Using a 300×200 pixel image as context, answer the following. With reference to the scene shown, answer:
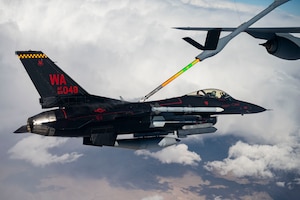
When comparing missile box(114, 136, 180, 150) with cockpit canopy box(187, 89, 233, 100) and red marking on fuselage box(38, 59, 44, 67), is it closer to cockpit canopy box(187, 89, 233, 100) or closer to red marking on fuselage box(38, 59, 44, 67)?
cockpit canopy box(187, 89, 233, 100)

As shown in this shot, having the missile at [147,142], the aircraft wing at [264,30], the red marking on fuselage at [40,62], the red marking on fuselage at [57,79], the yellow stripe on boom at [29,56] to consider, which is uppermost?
the aircraft wing at [264,30]

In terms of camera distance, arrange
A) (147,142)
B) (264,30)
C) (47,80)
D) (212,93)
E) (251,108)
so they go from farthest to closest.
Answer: (251,108) → (212,93) → (147,142) → (47,80) → (264,30)

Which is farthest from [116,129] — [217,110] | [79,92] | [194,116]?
[217,110]

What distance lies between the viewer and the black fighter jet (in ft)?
85.1

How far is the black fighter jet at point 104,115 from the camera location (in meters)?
25.9

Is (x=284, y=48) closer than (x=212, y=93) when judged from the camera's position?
Yes

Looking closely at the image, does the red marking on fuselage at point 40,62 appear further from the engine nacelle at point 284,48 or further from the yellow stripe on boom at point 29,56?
the engine nacelle at point 284,48

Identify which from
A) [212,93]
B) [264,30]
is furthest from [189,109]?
[264,30]

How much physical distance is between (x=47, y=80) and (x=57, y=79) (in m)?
0.61

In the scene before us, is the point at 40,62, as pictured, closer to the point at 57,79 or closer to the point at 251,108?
the point at 57,79

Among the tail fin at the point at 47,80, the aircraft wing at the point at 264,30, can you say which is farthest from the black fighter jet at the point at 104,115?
the aircraft wing at the point at 264,30

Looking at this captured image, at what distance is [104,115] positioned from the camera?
26797 millimetres

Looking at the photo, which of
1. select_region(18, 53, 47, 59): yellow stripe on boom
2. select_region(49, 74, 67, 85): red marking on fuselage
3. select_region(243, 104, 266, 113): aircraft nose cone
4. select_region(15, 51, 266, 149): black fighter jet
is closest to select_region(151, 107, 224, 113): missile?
select_region(15, 51, 266, 149): black fighter jet

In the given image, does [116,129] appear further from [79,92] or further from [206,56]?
[206,56]
